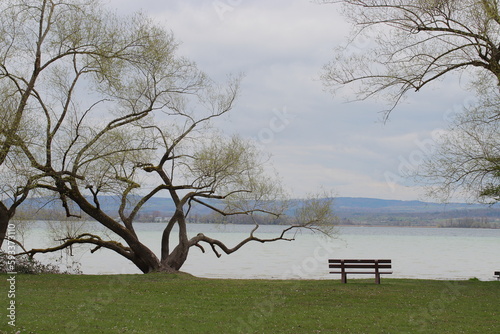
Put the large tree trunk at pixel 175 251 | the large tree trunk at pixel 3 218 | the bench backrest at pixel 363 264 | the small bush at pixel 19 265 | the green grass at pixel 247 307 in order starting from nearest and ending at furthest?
the green grass at pixel 247 307, the bench backrest at pixel 363 264, the small bush at pixel 19 265, the large tree trunk at pixel 3 218, the large tree trunk at pixel 175 251

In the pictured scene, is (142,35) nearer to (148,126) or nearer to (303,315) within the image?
(148,126)

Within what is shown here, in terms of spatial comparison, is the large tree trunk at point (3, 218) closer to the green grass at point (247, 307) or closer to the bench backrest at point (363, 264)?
the green grass at point (247, 307)

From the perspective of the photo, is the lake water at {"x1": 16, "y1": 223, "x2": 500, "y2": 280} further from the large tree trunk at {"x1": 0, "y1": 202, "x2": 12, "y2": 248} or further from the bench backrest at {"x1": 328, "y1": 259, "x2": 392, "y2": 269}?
the large tree trunk at {"x1": 0, "y1": 202, "x2": 12, "y2": 248}

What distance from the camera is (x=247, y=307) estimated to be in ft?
48.1

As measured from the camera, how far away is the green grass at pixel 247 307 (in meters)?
12.0

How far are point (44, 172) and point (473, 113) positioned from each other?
51.9 feet

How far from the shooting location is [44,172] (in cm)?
2069

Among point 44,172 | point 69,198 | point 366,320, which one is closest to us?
point 366,320

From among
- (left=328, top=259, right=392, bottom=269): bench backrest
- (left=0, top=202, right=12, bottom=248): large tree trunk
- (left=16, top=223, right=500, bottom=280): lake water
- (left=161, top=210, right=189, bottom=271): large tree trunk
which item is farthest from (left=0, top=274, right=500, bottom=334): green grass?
(left=16, top=223, right=500, bottom=280): lake water

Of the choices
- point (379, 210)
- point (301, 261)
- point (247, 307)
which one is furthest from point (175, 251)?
point (379, 210)

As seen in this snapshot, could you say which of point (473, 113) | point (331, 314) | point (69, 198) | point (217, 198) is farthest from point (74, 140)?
point (473, 113)

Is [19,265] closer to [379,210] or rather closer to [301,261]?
[301,261]

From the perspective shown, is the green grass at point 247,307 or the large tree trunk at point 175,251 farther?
the large tree trunk at point 175,251

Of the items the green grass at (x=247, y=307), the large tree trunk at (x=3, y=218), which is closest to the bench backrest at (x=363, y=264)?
the green grass at (x=247, y=307)
